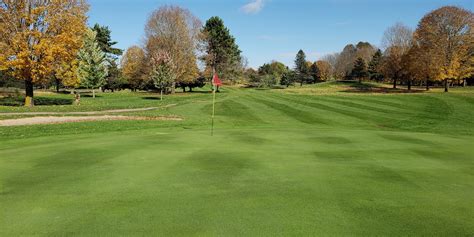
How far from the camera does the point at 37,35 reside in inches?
1254

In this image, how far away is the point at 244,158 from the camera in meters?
9.34

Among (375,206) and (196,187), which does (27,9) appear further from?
(375,206)

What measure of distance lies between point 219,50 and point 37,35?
55.1m

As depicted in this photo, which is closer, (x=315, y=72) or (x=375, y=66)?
(x=375, y=66)

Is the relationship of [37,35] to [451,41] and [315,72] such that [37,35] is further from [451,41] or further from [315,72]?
[315,72]

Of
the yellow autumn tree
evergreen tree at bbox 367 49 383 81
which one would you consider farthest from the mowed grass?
evergreen tree at bbox 367 49 383 81

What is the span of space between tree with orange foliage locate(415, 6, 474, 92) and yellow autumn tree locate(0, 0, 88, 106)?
5556cm

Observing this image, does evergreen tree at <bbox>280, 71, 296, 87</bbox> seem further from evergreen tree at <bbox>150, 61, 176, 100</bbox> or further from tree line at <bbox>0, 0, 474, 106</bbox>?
evergreen tree at <bbox>150, 61, 176, 100</bbox>

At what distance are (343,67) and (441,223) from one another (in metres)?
Answer: 147

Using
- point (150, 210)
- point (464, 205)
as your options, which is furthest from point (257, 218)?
point (464, 205)

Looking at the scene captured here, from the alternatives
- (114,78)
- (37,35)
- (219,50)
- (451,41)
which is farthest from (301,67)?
(37,35)

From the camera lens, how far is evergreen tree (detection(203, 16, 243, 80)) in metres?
83.4

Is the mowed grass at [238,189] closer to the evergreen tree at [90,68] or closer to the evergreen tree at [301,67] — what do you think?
the evergreen tree at [90,68]

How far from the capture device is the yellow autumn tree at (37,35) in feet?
103
